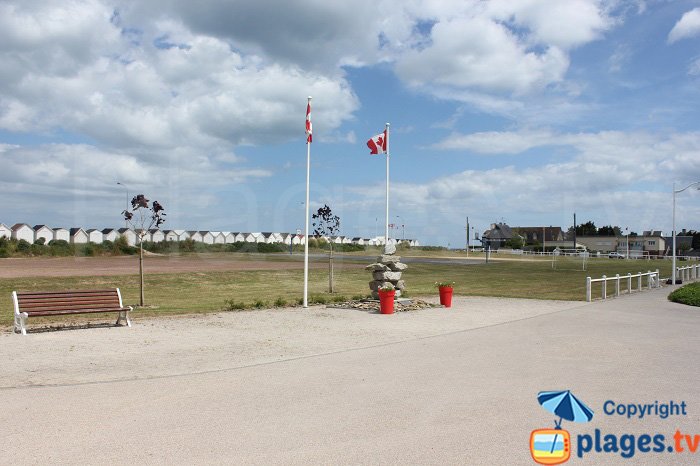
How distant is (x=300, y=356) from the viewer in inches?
399

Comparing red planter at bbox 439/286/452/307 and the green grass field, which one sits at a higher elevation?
red planter at bbox 439/286/452/307

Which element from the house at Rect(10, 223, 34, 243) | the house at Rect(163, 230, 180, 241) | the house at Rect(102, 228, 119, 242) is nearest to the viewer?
the house at Rect(10, 223, 34, 243)

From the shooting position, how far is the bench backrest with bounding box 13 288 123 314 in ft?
41.6

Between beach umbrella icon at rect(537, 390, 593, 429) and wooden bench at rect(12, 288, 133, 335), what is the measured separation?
9899mm

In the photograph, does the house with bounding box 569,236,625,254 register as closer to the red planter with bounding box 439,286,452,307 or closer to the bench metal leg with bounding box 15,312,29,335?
the red planter with bounding box 439,286,452,307

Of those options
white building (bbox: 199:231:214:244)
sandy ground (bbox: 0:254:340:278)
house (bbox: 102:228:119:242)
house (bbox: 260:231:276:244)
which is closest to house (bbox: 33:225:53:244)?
house (bbox: 102:228:119:242)

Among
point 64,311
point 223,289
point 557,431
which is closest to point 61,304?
point 64,311

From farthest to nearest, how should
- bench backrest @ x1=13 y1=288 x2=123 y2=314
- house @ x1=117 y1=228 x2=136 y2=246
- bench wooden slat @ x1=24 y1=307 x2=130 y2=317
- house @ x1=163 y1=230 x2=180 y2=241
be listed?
1. house @ x1=163 y1=230 x2=180 y2=241
2. house @ x1=117 y1=228 x2=136 y2=246
3. bench backrest @ x1=13 y1=288 x2=123 y2=314
4. bench wooden slat @ x1=24 y1=307 x2=130 y2=317

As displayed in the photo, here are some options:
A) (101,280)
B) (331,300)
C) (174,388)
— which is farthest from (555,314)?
(101,280)

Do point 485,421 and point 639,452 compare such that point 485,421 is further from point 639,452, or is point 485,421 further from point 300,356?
point 300,356

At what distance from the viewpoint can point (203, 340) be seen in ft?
38.6

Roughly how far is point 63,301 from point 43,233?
83043 millimetres

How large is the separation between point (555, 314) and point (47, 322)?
14.3m

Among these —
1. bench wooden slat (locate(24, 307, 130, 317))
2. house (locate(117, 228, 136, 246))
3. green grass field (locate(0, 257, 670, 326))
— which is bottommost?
green grass field (locate(0, 257, 670, 326))
